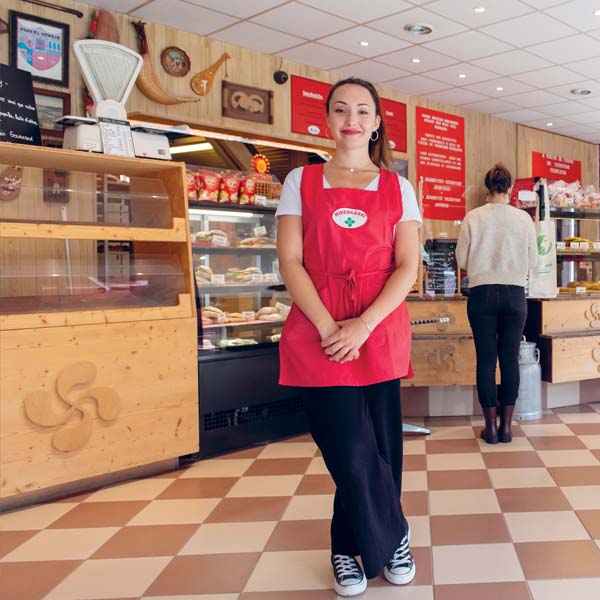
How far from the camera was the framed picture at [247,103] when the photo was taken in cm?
533

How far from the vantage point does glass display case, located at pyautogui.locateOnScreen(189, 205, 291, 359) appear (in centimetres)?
402

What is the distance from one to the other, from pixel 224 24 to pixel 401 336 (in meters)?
3.75

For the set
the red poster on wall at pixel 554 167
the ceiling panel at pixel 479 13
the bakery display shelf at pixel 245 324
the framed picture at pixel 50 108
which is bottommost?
the bakery display shelf at pixel 245 324

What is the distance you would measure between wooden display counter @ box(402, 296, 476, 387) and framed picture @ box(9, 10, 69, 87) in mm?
2713

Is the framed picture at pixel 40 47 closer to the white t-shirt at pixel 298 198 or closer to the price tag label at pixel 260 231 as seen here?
the price tag label at pixel 260 231

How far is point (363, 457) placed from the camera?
192cm

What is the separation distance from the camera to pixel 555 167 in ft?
29.7

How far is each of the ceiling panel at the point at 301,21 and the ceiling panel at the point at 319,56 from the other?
0.98 ft

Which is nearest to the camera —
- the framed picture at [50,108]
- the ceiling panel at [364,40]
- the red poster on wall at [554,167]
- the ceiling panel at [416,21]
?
the framed picture at [50,108]

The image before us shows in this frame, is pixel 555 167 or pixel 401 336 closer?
pixel 401 336

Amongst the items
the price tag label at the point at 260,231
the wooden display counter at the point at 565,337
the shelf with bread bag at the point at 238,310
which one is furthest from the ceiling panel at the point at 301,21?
the wooden display counter at the point at 565,337

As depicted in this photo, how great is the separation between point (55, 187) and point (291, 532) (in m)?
1.92

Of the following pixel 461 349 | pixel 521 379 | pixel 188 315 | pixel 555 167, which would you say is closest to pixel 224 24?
pixel 188 315

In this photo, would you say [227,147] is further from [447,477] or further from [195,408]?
[447,477]
